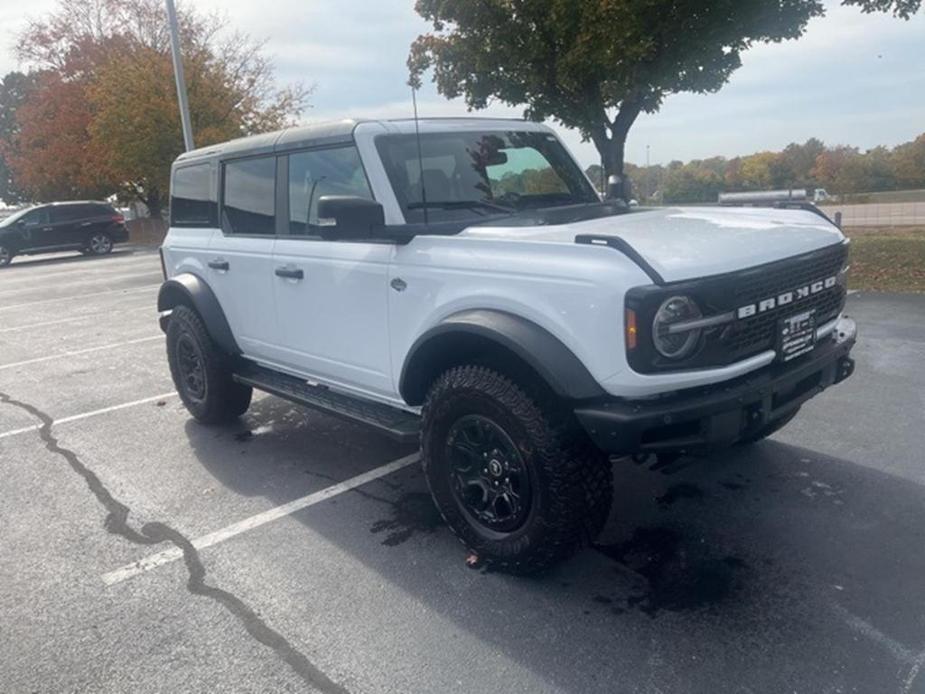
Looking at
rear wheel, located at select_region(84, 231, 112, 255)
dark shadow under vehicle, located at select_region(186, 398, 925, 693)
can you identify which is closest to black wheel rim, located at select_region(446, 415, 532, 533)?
dark shadow under vehicle, located at select_region(186, 398, 925, 693)

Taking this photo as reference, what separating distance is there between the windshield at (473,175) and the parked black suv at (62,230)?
23374mm

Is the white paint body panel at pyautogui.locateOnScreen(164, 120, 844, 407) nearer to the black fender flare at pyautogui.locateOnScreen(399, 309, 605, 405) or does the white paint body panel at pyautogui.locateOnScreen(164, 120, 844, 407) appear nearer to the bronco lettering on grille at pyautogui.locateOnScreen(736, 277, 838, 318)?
the black fender flare at pyautogui.locateOnScreen(399, 309, 605, 405)

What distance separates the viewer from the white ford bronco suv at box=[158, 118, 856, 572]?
115 inches

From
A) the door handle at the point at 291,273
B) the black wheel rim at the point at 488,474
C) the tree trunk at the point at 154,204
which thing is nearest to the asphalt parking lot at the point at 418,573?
the black wheel rim at the point at 488,474

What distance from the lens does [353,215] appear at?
349cm

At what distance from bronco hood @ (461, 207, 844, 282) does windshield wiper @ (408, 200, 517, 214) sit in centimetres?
34

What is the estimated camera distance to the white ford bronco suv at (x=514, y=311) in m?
2.91

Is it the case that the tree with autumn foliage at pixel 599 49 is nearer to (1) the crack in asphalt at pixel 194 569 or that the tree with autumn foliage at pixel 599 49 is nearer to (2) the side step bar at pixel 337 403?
(2) the side step bar at pixel 337 403

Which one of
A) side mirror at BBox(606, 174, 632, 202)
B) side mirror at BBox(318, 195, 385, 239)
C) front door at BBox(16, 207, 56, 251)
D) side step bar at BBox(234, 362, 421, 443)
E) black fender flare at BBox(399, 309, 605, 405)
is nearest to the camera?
black fender flare at BBox(399, 309, 605, 405)

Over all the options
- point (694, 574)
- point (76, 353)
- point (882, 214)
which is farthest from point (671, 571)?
point (882, 214)

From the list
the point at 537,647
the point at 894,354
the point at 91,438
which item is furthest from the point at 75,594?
the point at 894,354

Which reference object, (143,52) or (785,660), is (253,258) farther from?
(143,52)

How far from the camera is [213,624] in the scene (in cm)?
315

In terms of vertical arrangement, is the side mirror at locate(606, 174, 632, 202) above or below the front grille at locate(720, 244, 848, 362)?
above
